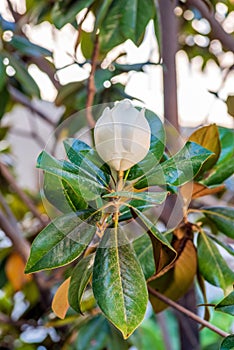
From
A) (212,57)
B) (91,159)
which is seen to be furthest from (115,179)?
(212,57)

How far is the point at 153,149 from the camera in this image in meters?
0.43

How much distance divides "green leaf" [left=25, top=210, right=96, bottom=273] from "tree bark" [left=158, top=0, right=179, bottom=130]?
1.61 feet

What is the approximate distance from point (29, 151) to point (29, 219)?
790 millimetres

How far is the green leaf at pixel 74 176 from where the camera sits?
357 millimetres

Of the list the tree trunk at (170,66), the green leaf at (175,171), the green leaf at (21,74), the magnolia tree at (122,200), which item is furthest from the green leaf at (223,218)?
the green leaf at (21,74)

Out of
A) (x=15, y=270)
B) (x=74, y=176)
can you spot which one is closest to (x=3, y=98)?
(x=15, y=270)

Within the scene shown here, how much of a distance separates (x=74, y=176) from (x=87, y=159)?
4 cm

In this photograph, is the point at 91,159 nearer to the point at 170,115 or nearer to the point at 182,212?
the point at 182,212

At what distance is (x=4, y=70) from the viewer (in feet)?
2.35

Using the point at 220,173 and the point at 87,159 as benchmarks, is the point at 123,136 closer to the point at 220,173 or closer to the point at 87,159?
the point at 87,159

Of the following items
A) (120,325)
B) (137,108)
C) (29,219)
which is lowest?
(29,219)

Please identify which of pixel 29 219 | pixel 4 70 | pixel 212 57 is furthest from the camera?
pixel 29 219

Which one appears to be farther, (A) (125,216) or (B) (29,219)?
(B) (29,219)

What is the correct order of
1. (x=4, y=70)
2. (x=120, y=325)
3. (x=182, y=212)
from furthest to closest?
(x=4, y=70)
(x=182, y=212)
(x=120, y=325)
